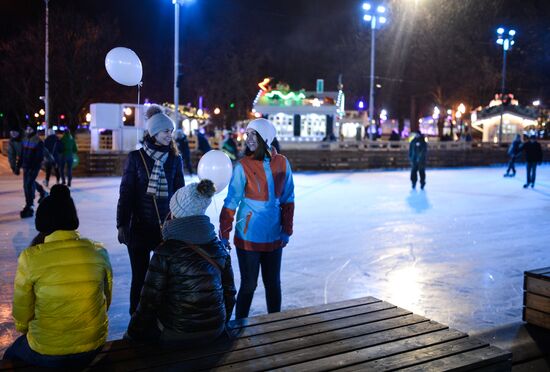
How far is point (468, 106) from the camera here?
141 ft

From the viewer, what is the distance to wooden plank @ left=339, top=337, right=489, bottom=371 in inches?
111

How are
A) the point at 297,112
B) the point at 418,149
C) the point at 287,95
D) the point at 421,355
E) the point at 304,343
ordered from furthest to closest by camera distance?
the point at 287,95
the point at 297,112
the point at 418,149
the point at 304,343
the point at 421,355

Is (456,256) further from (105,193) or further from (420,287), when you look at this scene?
(105,193)

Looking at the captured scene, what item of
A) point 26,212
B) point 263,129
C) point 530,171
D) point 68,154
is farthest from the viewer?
point 530,171

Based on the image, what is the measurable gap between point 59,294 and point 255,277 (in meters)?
1.87

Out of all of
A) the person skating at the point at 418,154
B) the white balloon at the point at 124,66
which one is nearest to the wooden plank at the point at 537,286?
the white balloon at the point at 124,66

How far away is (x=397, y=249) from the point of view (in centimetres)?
782

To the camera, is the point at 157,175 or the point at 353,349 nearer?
the point at 353,349

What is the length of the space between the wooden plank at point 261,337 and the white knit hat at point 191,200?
2.37ft

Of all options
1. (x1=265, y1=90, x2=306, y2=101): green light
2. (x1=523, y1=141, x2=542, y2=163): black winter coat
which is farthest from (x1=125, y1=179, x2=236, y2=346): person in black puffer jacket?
(x1=265, y1=90, x2=306, y2=101): green light

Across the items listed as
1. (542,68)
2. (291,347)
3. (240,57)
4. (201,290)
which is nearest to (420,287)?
(291,347)

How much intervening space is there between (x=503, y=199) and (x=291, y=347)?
12.0 m

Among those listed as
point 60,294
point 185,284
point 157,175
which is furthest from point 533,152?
point 60,294

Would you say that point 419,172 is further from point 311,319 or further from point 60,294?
point 60,294
